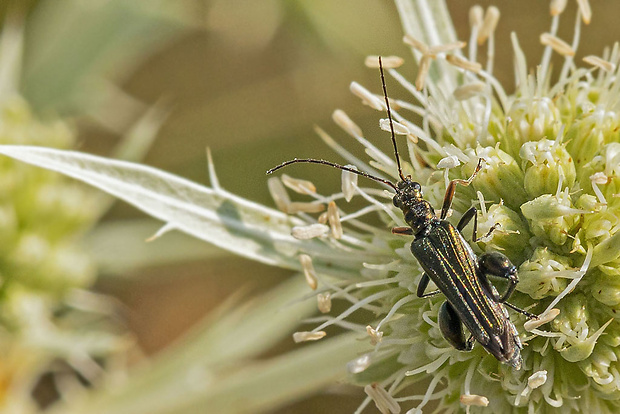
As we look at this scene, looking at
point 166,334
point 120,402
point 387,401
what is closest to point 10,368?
point 120,402

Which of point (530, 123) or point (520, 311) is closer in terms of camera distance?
point (520, 311)

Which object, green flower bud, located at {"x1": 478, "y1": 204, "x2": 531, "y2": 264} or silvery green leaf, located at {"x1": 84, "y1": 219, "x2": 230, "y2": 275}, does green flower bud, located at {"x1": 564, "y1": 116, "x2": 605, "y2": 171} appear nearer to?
green flower bud, located at {"x1": 478, "y1": 204, "x2": 531, "y2": 264}

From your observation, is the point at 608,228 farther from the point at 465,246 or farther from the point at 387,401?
the point at 387,401

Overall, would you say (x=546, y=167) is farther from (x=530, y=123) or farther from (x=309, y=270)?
(x=309, y=270)

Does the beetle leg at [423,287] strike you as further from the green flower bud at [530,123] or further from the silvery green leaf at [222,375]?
the silvery green leaf at [222,375]

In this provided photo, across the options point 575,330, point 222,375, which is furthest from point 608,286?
point 222,375
